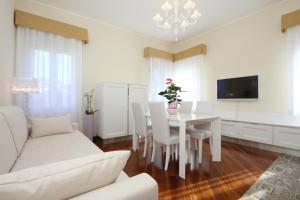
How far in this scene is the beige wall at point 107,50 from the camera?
3.33m

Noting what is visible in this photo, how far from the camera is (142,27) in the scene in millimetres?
4141

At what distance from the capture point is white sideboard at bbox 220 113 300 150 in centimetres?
258

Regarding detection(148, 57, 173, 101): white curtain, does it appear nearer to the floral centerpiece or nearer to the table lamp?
the floral centerpiece

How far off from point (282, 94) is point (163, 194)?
296 cm

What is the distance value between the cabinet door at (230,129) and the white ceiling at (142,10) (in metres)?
2.38

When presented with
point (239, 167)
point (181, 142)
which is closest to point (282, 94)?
point (239, 167)

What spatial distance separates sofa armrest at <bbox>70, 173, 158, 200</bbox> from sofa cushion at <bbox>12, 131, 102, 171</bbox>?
0.97 meters

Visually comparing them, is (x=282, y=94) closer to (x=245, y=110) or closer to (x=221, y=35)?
(x=245, y=110)

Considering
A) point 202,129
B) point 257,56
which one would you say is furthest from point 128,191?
point 257,56

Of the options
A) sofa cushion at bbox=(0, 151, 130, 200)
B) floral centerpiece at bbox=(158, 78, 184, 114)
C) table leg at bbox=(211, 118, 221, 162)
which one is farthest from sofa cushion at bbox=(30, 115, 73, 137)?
table leg at bbox=(211, 118, 221, 162)

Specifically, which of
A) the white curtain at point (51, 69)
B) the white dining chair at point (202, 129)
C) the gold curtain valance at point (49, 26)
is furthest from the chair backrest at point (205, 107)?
the gold curtain valance at point (49, 26)

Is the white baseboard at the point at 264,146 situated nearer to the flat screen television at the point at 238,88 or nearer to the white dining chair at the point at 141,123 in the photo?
the flat screen television at the point at 238,88

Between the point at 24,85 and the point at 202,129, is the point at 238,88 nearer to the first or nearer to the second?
the point at 202,129

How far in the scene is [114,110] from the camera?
355 cm
